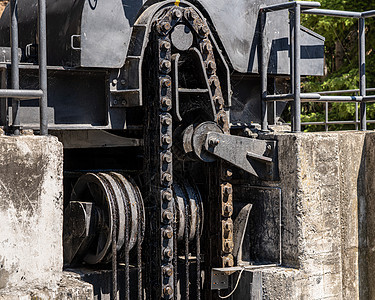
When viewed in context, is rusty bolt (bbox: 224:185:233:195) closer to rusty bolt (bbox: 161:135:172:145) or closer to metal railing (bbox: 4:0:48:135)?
rusty bolt (bbox: 161:135:172:145)

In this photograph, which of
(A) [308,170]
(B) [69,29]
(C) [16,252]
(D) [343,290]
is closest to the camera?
(C) [16,252]

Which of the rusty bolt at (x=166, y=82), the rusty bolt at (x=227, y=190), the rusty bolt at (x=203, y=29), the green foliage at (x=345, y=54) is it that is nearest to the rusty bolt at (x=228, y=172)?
the rusty bolt at (x=227, y=190)

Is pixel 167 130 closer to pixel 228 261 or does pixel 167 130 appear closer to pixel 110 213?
pixel 110 213

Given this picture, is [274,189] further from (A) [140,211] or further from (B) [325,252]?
(A) [140,211]

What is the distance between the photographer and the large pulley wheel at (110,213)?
607 centimetres

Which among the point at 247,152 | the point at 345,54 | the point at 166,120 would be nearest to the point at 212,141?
the point at 247,152

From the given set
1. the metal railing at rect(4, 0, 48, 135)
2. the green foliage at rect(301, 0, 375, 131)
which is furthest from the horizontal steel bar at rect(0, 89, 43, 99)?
the green foliage at rect(301, 0, 375, 131)

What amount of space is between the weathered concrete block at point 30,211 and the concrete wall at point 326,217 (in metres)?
2.32

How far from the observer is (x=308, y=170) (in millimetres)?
6559

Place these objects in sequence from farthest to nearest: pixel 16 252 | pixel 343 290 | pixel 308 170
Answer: pixel 343 290 < pixel 308 170 < pixel 16 252

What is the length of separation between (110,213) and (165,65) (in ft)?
4.53

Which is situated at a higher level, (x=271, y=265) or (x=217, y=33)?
(x=217, y=33)

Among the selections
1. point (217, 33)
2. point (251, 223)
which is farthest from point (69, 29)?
point (251, 223)

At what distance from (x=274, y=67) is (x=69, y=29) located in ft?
7.30
